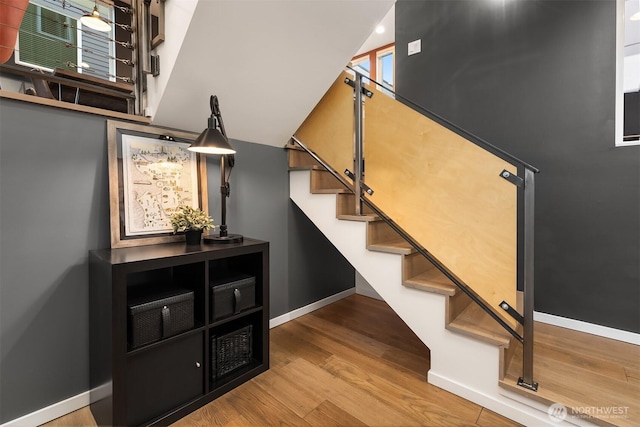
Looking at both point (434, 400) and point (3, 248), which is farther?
point (434, 400)

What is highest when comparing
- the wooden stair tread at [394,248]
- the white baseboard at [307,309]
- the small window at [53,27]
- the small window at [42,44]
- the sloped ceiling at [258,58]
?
the small window at [53,27]

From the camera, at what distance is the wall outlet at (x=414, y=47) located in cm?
339

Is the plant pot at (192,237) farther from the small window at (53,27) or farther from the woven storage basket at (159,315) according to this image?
the small window at (53,27)

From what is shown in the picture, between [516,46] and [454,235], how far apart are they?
7.13 feet

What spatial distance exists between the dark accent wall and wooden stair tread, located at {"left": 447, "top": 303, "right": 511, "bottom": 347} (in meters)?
1.29

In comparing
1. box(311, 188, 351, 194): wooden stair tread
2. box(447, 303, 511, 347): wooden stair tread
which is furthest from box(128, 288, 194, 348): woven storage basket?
box(447, 303, 511, 347): wooden stair tread

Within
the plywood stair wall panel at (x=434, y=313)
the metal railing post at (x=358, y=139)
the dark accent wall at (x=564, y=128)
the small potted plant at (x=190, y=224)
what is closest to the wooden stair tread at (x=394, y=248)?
the plywood stair wall panel at (x=434, y=313)

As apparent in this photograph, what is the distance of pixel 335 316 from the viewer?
112 inches

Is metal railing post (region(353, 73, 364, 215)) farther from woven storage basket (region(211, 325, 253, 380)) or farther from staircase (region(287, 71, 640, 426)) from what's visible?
woven storage basket (region(211, 325, 253, 380))

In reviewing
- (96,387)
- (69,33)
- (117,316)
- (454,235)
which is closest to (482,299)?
(454,235)

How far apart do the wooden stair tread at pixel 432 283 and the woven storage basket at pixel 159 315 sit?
1.30 meters

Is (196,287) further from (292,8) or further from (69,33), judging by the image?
(69,33)

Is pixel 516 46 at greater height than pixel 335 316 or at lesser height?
greater

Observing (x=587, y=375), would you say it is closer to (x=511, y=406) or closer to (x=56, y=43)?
(x=511, y=406)
